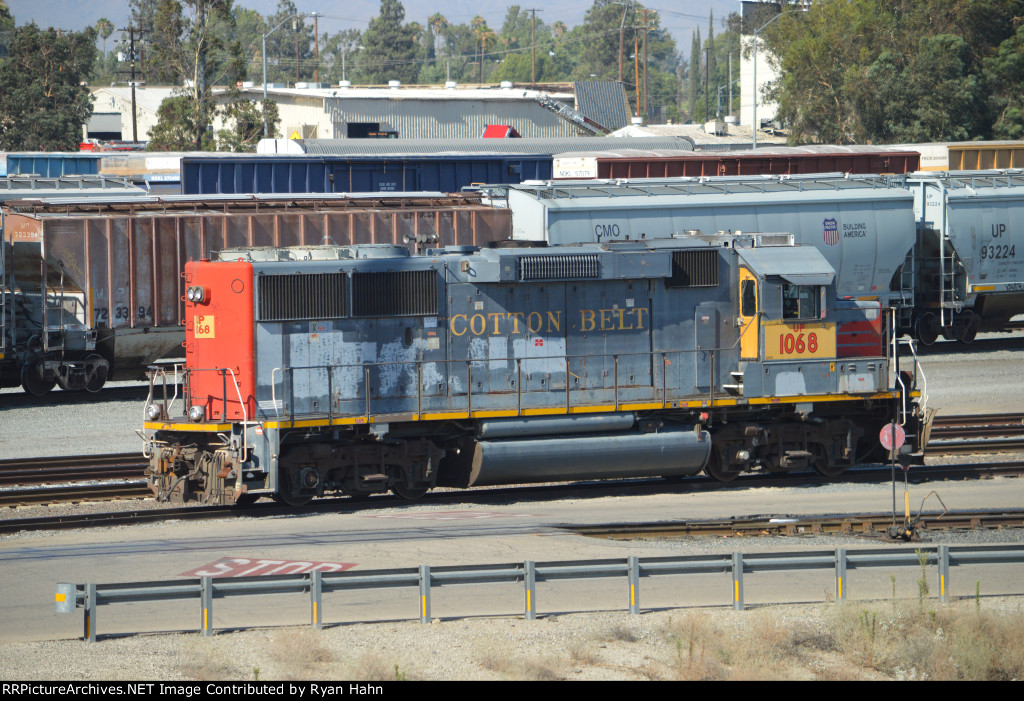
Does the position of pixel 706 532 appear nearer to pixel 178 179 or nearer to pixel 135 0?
pixel 178 179

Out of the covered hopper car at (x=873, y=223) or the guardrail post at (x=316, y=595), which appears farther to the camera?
the covered hopper car at (x=873, y=223)

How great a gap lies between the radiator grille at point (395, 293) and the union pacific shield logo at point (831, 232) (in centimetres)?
1355

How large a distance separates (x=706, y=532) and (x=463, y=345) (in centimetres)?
437

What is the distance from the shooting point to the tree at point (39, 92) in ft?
197

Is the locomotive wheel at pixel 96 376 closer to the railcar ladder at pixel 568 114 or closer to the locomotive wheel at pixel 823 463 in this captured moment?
the locomotive wheel at pixel 823 463

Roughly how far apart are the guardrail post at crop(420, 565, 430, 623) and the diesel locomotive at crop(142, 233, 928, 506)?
15.9 ft

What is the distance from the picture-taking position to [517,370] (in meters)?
17.1

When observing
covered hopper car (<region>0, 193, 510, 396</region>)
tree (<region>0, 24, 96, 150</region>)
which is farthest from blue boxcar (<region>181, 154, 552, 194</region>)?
→ tree (<region>0, 24, 96, 150</region>)

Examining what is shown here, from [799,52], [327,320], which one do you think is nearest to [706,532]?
[327,320]

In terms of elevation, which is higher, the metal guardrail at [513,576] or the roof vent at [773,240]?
the roof vent at [773,240]

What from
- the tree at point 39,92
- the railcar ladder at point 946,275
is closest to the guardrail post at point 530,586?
the railcar ladder at point 946,275

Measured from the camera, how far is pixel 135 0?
274ft

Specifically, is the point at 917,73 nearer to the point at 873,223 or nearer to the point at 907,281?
the point at 907,281

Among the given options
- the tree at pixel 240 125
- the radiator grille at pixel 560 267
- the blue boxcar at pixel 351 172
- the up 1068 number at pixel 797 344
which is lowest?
the up 1068 number at pixel 797 344
